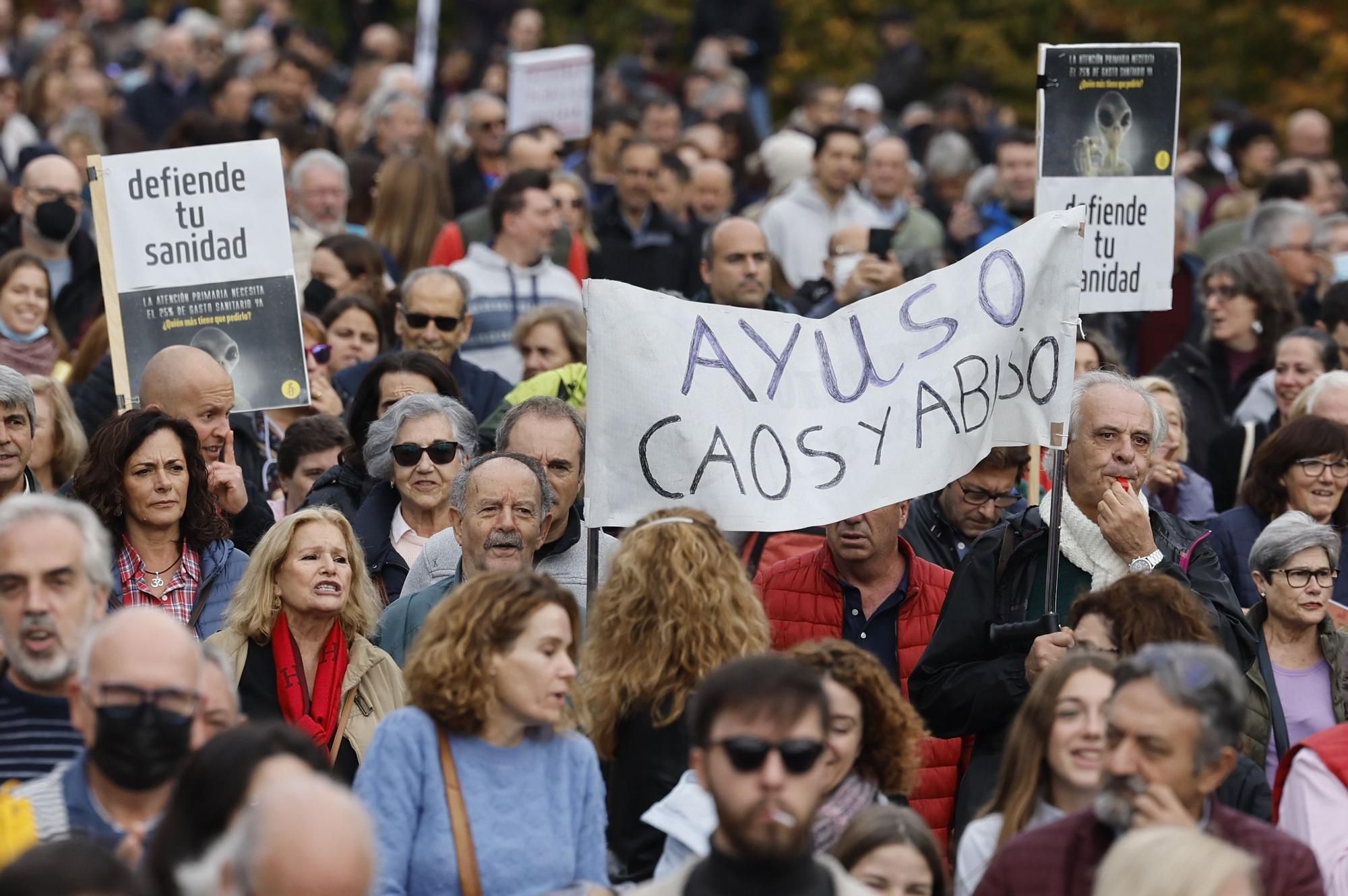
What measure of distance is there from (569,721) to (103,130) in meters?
12.1

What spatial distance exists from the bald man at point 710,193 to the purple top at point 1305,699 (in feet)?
24.9

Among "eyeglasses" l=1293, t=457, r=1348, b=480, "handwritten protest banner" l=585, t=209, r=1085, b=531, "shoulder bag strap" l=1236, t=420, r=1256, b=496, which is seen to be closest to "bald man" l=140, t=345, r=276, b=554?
"handwritten protest banner" l=585, t=209, r=1085, b=531

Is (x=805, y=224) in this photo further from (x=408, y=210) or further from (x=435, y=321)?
(x=435, y=321)

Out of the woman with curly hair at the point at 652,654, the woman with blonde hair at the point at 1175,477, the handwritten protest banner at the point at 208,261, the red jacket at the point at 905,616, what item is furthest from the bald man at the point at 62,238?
the woman with curly hair at the point at 652,654

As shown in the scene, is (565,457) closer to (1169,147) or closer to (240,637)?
(240,637)

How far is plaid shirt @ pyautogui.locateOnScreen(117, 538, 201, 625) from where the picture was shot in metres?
7.40

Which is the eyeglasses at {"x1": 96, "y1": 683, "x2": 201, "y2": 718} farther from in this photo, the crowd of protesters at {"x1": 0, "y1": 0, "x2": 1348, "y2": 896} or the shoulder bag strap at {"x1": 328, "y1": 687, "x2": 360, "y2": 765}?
the shoulder bag strap at {"x1": 328, "y1": 687, "x2": 360, "y2": 765}

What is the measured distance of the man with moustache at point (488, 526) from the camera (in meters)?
7.07

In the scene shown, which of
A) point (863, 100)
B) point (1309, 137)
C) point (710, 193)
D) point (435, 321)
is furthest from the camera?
point (863, 100)

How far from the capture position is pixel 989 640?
6.81 meters

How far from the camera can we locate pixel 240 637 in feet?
23.0

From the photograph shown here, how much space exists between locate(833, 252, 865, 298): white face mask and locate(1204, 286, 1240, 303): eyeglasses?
1828mm

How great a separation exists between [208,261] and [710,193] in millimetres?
5968

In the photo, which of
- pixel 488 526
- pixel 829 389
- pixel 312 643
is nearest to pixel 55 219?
pixel 312 643
